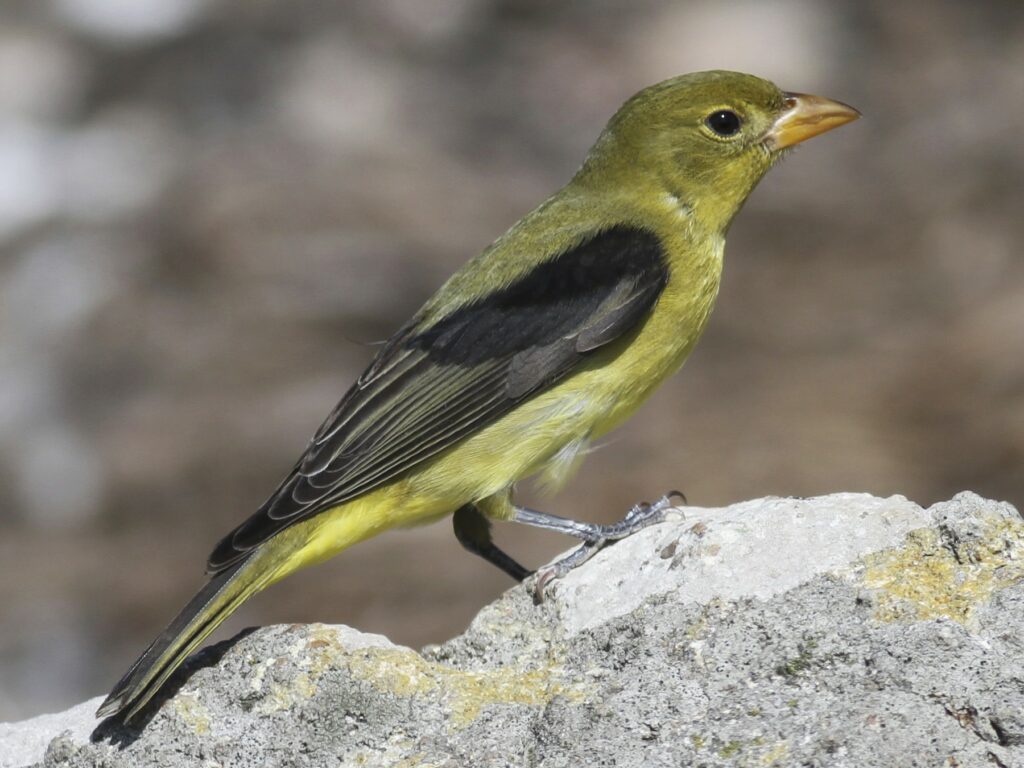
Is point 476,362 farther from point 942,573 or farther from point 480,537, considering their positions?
point 942,573

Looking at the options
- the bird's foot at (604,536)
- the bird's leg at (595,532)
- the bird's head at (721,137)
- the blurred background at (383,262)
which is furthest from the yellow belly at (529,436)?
the blurred background at (383,262)

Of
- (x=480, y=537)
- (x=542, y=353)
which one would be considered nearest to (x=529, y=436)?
(x=542, y=353)

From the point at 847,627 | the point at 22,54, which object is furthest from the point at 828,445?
the point at 22,54

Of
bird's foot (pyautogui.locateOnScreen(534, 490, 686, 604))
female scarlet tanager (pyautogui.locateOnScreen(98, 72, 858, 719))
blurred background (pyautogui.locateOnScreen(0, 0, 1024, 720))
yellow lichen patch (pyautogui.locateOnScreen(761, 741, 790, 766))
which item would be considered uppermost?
blurred background (pyautogui.locateOnScreen(0, 0, 1024, 720))

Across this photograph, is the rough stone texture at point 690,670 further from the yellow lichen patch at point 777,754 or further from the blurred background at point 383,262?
the blurred background at point 383,262

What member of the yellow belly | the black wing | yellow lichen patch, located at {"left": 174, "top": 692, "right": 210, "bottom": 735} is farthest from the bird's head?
yellow lichen patch, located at {"left": 174, "top": 692, "right": 210, "bottom": 735}

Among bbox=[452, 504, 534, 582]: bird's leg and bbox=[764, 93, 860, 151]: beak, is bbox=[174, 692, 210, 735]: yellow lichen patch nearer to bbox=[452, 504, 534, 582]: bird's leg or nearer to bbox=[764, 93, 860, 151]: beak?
bbox=[452, 504, 534, 582]: bird's leg
